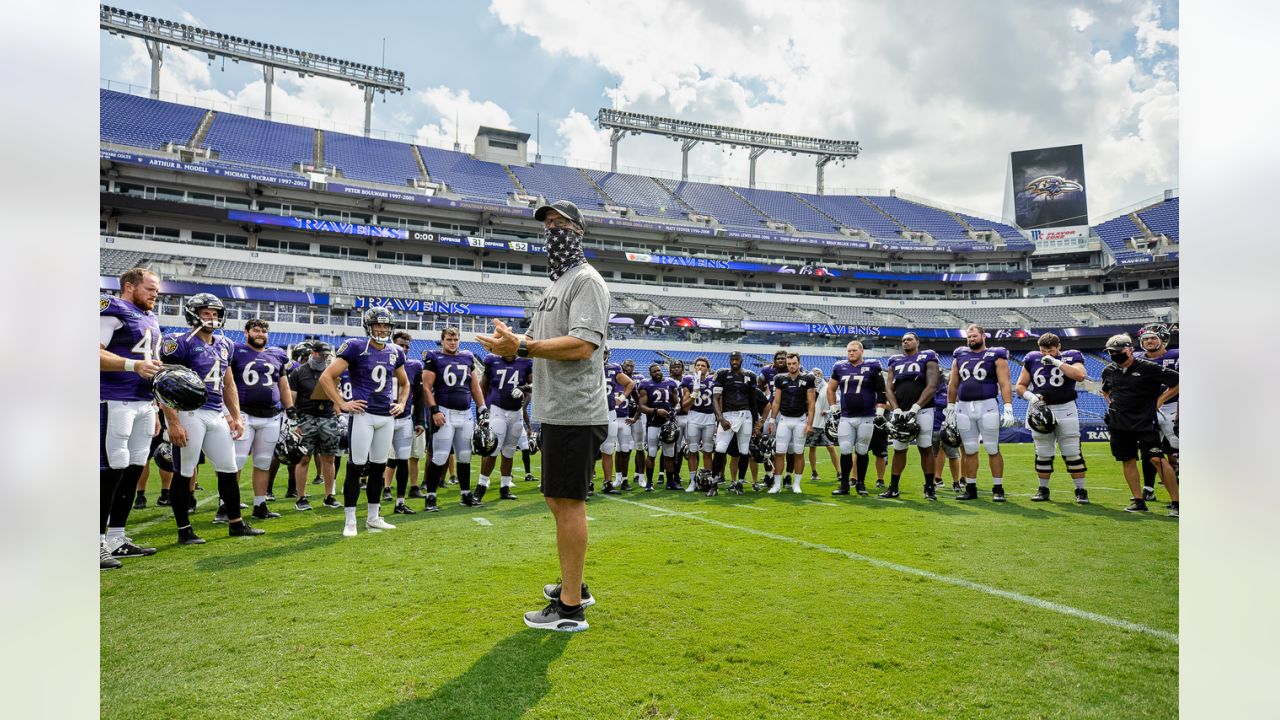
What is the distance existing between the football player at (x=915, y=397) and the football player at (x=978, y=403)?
365 millimetres

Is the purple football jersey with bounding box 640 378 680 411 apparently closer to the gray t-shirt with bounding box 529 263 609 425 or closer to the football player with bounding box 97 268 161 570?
the football player with bounding box 97 268 161 570

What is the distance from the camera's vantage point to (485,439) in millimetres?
8023

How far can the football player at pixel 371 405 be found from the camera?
5.99 meters

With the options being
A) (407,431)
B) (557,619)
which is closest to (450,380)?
(407,431)

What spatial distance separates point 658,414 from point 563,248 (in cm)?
685

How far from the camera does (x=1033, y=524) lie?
20.5 feet

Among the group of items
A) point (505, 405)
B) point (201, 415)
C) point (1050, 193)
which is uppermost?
point (1050, 193)

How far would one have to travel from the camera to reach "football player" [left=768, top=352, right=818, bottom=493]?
9.13 meters

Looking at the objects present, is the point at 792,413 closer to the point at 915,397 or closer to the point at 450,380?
the point at 915,397

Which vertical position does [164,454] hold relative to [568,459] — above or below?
below

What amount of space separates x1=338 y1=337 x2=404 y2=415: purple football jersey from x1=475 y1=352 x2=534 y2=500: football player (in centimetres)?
209

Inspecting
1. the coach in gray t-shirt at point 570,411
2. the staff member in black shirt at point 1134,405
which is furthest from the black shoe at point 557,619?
the staff member in black shirt at point 1134,405
